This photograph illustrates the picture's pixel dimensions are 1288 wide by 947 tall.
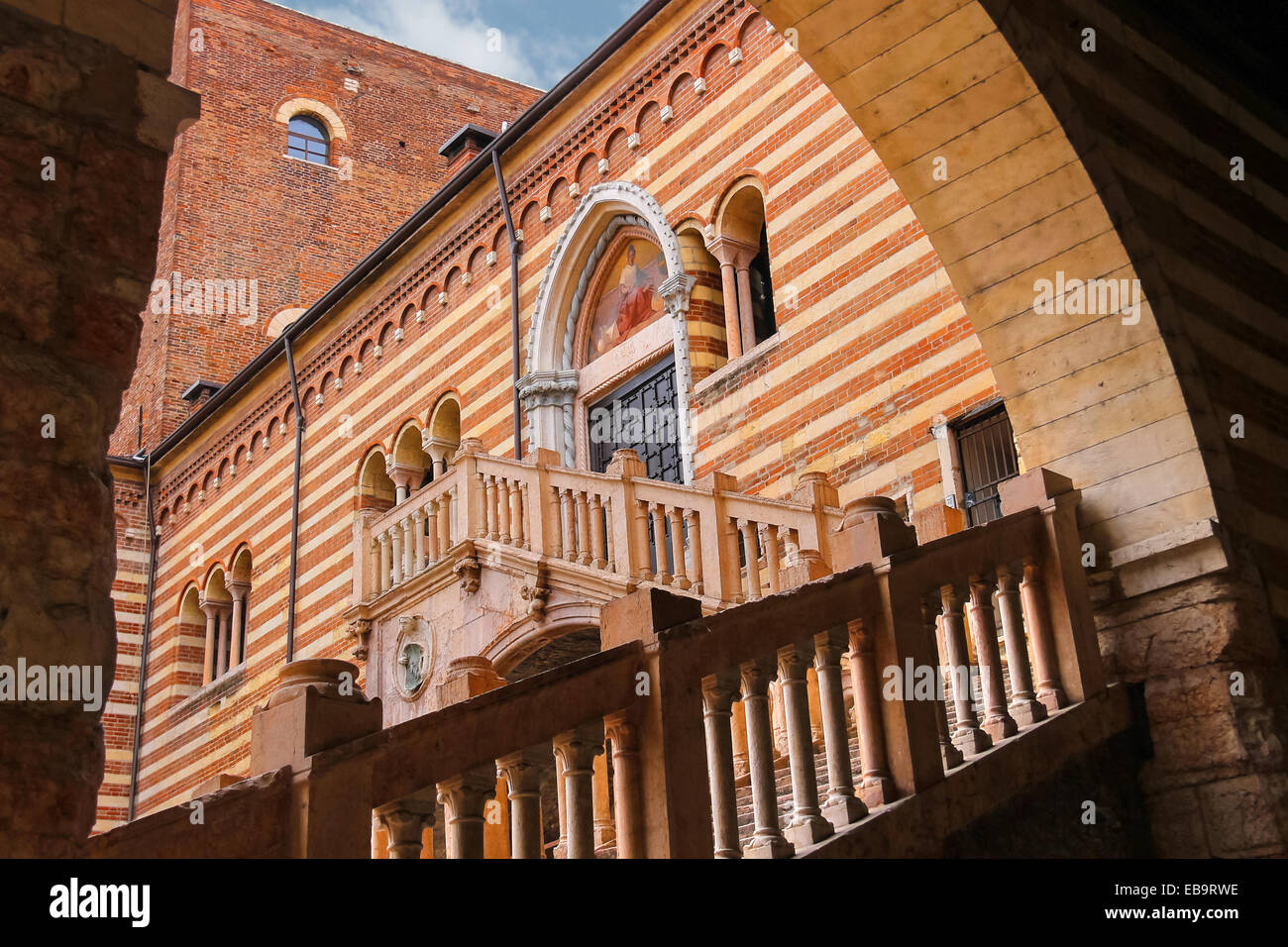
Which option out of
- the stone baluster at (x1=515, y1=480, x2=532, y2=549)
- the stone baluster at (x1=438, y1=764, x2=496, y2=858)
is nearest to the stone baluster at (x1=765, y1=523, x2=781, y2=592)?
the stone baluster at (x1=515, y1=480, x2=532, y2=549)

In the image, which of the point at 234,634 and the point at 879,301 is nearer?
the point at 879,301

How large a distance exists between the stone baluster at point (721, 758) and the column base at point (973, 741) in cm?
111

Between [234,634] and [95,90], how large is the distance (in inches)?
700

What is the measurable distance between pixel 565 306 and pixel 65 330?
41.7 ft

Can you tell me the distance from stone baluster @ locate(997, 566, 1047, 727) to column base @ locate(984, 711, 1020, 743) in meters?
0.12

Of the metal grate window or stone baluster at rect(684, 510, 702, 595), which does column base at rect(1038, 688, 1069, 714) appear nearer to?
stone baluster at rect(684, 510, 702, 595)

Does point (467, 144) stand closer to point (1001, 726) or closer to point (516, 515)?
point (516, 515)

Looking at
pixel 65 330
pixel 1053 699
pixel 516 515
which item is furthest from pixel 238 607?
pixel 65 330

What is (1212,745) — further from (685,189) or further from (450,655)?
(685,189)

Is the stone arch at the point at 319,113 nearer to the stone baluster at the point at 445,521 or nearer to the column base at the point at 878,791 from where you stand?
the stone baluster at the point at 445,521

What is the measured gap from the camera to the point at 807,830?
14.9 ft

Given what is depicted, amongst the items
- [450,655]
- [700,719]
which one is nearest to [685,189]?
[450,655]
